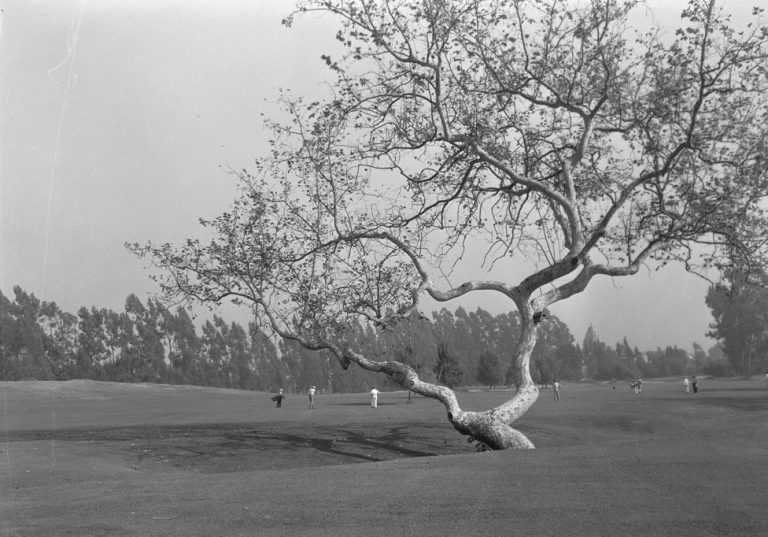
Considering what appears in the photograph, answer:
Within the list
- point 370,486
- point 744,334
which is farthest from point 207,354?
point 370,486

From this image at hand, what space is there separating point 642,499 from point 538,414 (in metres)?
30.1

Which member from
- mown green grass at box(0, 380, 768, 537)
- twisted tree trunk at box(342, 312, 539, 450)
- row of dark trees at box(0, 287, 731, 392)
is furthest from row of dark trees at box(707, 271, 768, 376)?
twisted tree trunk at box(342, 312, 539, 450)

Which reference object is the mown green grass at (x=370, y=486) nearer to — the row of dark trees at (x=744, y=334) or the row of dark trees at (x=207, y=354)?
the row of dark trees at (x=207, y=354)

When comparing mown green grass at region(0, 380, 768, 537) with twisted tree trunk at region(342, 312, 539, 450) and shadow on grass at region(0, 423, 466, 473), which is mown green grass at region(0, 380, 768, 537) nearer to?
shadow on grass at region(0, 423, 466, 473)

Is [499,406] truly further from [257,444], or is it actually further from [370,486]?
[370,486]

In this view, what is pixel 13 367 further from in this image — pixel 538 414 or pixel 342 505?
pixel 342 505

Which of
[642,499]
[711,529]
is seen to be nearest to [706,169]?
[642,499]

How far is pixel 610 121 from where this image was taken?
24.3 meters

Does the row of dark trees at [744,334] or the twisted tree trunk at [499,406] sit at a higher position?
the row of dark trees at [744,334]

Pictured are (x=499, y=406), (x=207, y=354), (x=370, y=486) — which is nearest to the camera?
(x=370, y=486)

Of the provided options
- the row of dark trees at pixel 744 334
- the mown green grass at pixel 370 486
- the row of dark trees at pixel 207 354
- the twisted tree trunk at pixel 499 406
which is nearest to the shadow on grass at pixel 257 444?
the mown green grass at pixel 370 486

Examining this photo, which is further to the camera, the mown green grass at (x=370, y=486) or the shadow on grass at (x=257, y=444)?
the shadow on grass at (x=257, y=444)

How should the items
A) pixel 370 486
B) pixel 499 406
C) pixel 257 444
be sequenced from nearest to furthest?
pixel 370 486 < pixel 499 406 < pixel 257 444

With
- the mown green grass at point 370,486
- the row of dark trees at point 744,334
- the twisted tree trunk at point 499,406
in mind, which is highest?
the row of dark trees at point 744,334
